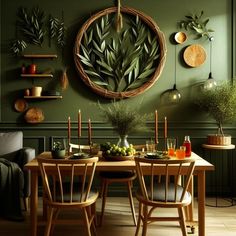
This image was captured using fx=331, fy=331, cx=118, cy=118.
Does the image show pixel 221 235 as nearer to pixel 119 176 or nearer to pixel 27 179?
pixel 119 176

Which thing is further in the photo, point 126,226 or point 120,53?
point 120,53

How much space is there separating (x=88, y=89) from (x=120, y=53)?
0.62 m

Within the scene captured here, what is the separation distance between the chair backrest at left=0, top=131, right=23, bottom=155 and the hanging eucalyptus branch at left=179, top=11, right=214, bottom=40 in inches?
98.4

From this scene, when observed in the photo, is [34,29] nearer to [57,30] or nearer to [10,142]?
[57,30]

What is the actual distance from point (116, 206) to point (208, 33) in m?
2.47

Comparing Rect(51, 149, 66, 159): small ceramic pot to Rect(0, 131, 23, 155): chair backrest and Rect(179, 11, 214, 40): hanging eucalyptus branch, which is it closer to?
Rect(0, 131, 23, 155): chair backrest

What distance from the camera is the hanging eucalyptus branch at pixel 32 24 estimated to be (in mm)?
4230

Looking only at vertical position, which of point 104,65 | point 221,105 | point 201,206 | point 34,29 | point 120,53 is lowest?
point 201,206

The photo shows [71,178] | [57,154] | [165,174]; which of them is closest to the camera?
[71,178]

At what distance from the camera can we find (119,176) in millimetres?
3305

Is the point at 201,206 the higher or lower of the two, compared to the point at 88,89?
lower

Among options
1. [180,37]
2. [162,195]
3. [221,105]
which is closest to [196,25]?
[180,37]

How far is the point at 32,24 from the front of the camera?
423cm

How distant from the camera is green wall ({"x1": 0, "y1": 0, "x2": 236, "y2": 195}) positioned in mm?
4277
